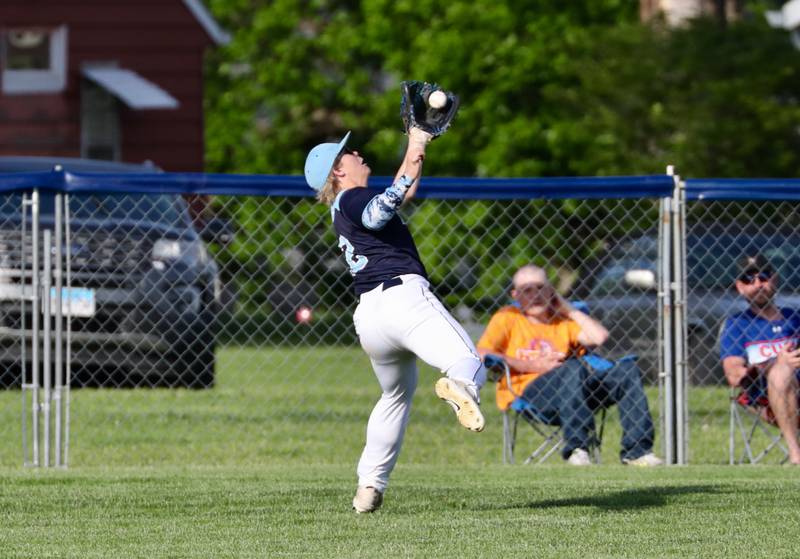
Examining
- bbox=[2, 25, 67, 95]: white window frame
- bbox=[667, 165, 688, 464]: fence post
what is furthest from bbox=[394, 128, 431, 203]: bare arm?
bbox=[2, 25, 67, 95]: white window frame

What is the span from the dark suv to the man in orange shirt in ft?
7.58

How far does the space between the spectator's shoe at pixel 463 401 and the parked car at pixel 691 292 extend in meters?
5.88

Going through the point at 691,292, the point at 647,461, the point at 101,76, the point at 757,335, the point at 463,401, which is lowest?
the point at 647,461

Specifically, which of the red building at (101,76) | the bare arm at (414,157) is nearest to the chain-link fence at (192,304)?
the bare arm at (414,157)

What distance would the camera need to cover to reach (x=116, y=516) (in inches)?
269

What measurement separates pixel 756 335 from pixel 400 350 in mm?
3489

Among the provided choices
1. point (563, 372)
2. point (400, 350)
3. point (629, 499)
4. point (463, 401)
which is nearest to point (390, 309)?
point (400, 350)

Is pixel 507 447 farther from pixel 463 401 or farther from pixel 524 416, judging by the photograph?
pixel 463 401

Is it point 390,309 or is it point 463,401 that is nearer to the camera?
point 463,401

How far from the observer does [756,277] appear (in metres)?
9.41

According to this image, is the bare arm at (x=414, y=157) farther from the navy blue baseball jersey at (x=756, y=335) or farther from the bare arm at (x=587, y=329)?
the navy blue baseball jersey at (x=756, y=335)

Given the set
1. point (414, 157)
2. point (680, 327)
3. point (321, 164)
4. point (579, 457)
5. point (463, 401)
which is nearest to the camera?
point (463, 401)

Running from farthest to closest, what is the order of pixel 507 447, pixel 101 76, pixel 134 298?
pixel 101 76 → pixel 134 298 → pixel 507 447

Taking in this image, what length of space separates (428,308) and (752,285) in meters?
3.53
